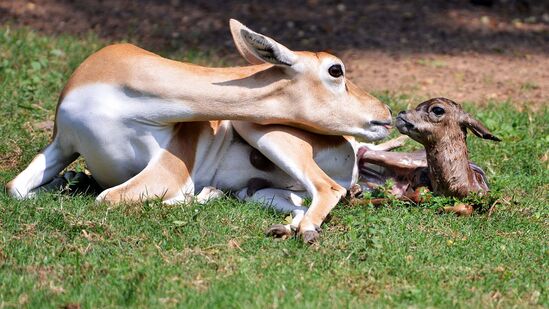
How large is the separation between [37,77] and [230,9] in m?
3.63

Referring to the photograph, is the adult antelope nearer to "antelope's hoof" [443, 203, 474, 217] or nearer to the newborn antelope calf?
the newborn antelope calf

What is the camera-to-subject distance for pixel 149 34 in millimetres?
10531

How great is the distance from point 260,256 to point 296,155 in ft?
Answer: 3.65

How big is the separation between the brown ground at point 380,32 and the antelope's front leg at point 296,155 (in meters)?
2.95

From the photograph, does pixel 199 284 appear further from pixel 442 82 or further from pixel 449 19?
pixel 449 19

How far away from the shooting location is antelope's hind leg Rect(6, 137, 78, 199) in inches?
227

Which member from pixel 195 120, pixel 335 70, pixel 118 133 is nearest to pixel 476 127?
pixel 335 70

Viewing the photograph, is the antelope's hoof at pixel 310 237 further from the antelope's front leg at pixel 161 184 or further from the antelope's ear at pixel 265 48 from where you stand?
the antelope's ear at pixel 265 48

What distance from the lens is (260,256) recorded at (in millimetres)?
4926

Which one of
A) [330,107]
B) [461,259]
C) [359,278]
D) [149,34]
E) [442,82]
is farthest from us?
[149,34]

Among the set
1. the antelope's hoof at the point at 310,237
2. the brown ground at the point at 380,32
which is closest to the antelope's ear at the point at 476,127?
the antelope's hoof at the point at 310,237

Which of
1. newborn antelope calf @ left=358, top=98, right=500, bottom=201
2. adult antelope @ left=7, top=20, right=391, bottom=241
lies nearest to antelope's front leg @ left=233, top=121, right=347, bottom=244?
adult antelope @ left=7, top=20, right=391, bottom=241

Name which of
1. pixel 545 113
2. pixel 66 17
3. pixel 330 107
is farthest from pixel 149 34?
pixel 330 107

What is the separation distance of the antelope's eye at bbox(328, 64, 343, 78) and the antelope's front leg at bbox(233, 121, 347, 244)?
0.39 m
